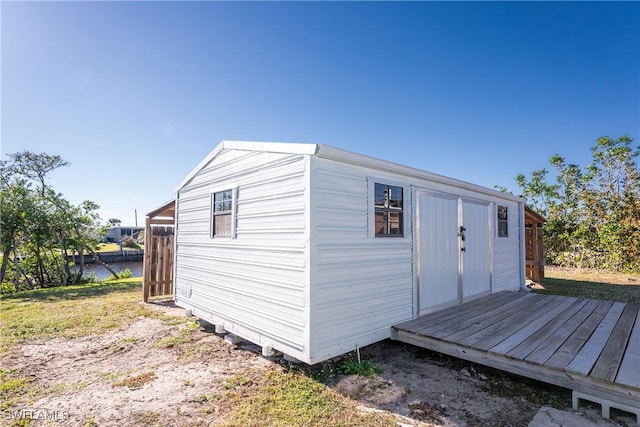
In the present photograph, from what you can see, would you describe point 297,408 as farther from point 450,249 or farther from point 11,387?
point 450,249

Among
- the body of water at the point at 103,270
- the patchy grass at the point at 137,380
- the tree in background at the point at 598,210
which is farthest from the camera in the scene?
the body of water at the point at 103,270

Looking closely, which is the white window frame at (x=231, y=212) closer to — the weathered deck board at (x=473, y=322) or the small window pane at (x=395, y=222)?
the small window pane at (x=395, y=222)

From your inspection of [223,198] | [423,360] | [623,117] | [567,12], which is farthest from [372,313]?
[623,117]

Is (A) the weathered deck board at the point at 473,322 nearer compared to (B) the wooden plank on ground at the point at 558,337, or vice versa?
(B) the wooden plank on ground at the point at 558,337

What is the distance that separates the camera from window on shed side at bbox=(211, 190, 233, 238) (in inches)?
192

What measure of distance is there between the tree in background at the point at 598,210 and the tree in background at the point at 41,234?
19.8 meters

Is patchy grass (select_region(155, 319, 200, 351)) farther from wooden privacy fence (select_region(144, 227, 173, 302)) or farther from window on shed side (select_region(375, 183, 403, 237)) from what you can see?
window on shed side (select_region(375, 183, 403, 237))

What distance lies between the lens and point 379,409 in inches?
112

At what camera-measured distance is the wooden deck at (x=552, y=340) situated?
2752 mm

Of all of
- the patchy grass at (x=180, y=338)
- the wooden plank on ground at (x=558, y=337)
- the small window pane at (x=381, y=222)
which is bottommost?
the patchy grass at (x=180, y=338)

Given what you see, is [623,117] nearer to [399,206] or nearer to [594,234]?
[594,234]

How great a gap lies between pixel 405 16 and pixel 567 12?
14.0 ft

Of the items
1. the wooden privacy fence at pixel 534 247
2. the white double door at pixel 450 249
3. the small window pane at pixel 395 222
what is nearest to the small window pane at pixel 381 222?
the small window pane at pixel 395 222

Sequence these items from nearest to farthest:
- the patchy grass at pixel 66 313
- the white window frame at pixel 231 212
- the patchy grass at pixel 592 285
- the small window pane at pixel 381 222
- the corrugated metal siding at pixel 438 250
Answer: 1. the small window pane at pixel 381 222
2. the white window frame at pixel 231 212
3. the corrugated metal siding at pixel 438 250
4. the patchy grass at pixel 66 313
5. the patchy grass at pixel 592 285
